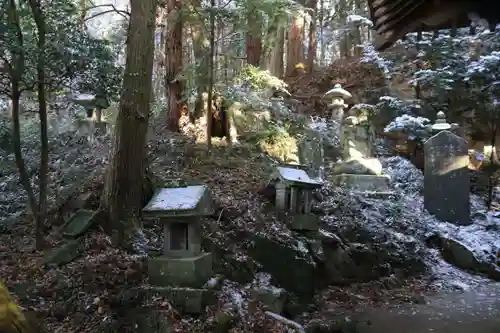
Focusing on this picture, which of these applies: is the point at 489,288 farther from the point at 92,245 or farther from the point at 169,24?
the point at 169,24

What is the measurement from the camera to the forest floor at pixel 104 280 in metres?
4.95

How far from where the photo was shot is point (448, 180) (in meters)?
11.2

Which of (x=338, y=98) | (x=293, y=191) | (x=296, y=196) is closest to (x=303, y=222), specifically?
(x=296, y=196)

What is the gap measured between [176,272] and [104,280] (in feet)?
2.95

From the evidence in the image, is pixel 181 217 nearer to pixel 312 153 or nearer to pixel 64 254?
pixel 64 254

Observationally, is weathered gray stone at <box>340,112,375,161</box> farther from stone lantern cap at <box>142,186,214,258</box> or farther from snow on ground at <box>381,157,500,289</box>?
stone lantern cap at <box>142,186,214,258</box>

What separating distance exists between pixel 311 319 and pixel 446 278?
375 cm

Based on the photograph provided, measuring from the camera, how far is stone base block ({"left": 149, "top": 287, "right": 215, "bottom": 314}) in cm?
517

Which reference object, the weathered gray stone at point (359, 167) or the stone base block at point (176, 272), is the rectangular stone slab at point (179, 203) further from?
the weathered gray stone at point (359, 167)

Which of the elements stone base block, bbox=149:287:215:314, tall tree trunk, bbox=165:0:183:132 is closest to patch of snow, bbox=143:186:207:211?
stone base block, bbox=149:287:215:314

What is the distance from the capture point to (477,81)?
13.4 m

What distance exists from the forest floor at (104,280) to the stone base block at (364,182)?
347cm

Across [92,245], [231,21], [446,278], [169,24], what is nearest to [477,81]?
[446,278]

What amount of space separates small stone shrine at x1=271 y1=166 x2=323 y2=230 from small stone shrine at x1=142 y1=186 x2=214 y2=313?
2.46 meters
